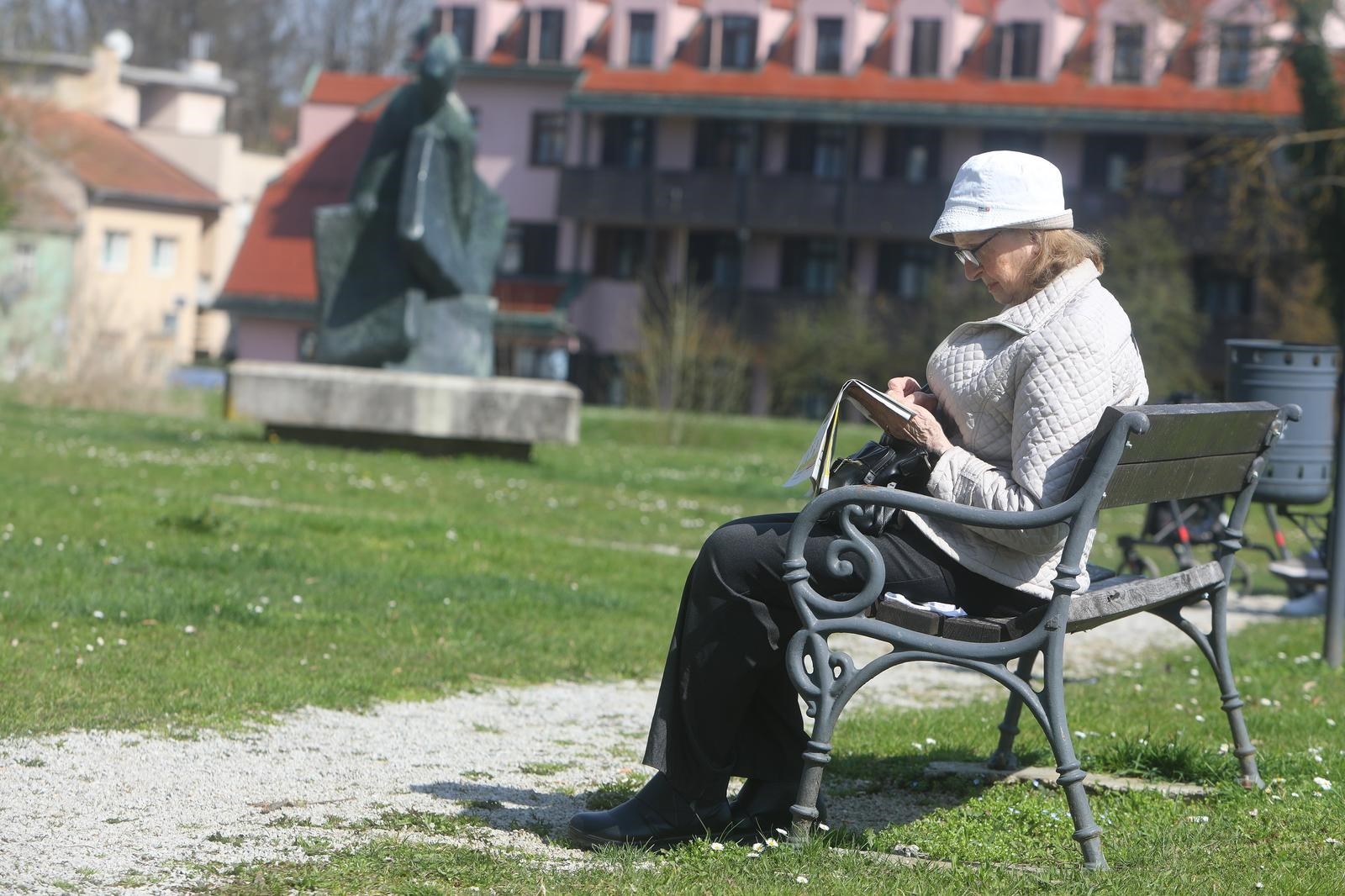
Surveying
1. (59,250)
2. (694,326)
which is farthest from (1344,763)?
(59,250)

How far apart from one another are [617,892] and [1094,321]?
5.84 ft

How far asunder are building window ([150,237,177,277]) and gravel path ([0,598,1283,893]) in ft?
210

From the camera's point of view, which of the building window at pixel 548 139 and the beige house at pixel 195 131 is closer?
the building window at pixel 548 139

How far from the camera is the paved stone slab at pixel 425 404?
63.3 feet

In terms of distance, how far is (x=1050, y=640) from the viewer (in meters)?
4.68

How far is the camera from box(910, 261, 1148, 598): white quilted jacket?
15.6 feet

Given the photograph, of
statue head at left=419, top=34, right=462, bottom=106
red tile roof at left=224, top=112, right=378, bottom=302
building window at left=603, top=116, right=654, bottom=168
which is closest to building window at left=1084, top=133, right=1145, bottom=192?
building window at left=603, top=116, right=654, bottom=168

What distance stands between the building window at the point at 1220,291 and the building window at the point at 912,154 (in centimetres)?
758

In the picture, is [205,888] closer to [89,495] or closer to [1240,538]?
[1240,538]

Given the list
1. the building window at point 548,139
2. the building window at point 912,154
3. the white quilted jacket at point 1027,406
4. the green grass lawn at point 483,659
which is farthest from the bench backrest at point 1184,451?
the building window at point 548,139

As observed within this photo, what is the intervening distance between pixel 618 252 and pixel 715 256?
301 cm

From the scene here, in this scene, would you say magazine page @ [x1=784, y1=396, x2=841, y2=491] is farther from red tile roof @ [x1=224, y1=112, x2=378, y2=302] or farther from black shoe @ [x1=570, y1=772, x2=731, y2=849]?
red tile roof @ [x1=224, y1=112, x2=378, y2=302]

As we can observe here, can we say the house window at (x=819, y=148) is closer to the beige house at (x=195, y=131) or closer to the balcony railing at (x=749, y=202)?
the balcony railing at (x=749, y=202)

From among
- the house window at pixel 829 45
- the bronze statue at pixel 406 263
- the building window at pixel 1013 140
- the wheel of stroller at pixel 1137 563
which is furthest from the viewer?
the house window at pixel 829 45
